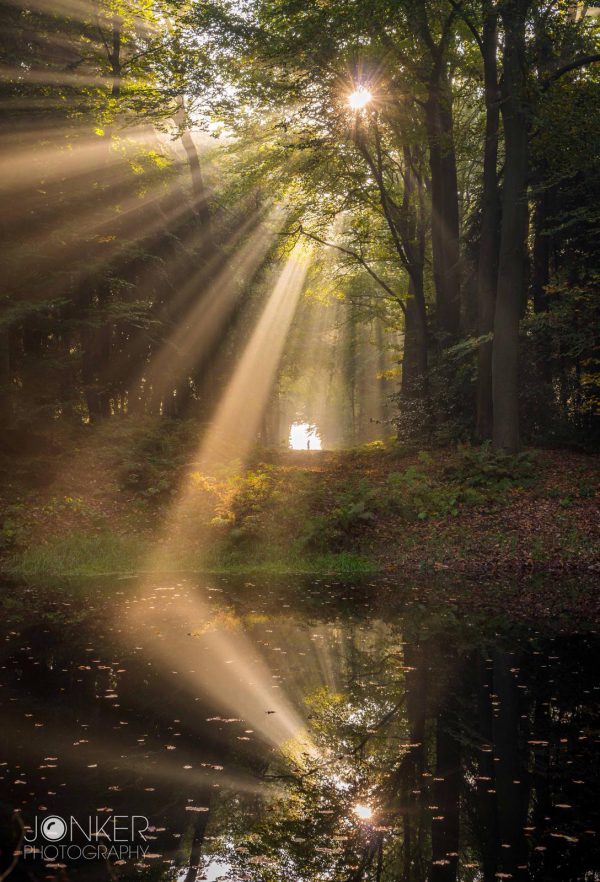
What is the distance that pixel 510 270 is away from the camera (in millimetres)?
18188

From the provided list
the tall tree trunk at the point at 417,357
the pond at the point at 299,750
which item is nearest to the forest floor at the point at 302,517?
the pond at the point at 299,750

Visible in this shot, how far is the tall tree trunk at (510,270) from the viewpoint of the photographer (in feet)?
59.1

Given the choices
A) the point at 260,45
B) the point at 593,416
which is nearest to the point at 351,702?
the point at 593,416

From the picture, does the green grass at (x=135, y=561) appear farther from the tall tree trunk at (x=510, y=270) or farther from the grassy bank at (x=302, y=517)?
the tall tree trunk at (x=510, y=270)

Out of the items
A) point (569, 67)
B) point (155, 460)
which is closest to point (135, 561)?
point (155, 460)

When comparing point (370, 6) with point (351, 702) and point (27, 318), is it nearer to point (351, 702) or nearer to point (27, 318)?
point (27, 318)

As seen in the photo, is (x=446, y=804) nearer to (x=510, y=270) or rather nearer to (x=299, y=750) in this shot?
(x=299, y=750)

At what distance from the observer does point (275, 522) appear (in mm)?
16297

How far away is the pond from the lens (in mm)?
4379

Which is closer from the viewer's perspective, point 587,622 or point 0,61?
point 587,622

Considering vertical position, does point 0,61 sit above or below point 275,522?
above

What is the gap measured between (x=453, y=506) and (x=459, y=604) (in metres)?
5.44

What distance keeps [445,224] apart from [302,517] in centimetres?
1221

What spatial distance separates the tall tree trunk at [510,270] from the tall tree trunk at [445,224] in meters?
3.64
